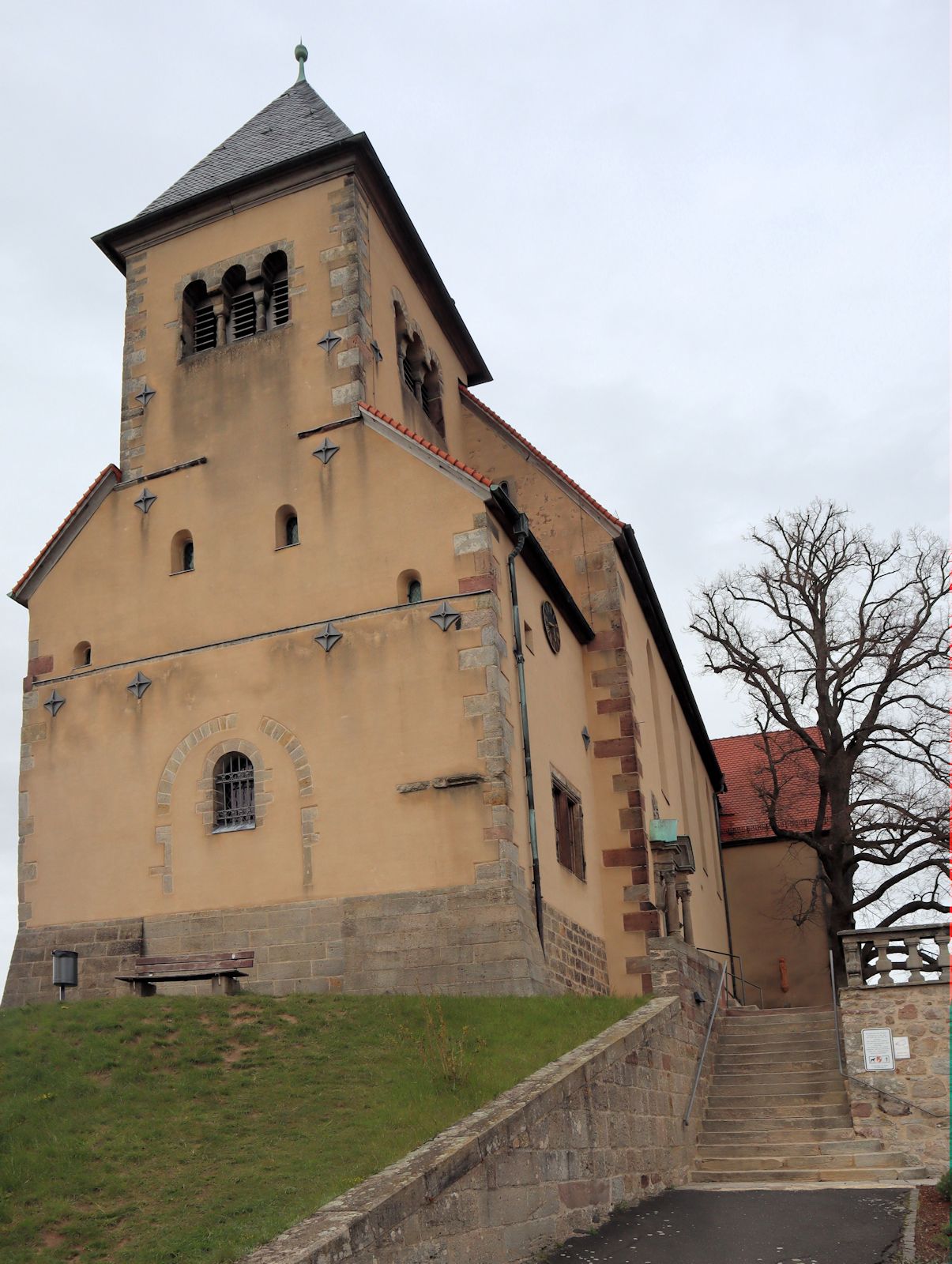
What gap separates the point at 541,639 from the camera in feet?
62.4

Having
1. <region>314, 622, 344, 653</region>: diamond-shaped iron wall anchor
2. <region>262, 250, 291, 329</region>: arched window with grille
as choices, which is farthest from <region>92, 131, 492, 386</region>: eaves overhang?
<region>314, 622, 344, 653</region>: diamond-shaped iron wall anchor

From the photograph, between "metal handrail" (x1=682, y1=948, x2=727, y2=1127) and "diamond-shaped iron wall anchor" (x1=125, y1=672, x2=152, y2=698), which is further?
"diamond-shaped iron wall anchor" (x1=125, y1=672, x2=152, y2=698)

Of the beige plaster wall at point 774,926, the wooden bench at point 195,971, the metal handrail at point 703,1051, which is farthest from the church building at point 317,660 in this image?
the beige plaster wall at point 774,926

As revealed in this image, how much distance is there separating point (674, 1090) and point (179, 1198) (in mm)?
7180

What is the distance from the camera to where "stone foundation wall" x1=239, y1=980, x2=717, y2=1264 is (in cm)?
807

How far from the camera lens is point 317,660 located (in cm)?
1748

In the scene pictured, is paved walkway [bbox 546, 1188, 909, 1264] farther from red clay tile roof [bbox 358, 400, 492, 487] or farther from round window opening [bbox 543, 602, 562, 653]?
red clay tile roof [bbox 358, 400, 492, 487]

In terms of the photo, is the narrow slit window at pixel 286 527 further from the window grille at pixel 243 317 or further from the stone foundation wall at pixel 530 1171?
the stone foundation wall at pixel 530 1171

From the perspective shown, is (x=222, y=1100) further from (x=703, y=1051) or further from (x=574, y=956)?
(x=703, y=1051)

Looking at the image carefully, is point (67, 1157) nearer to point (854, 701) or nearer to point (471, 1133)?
point (471, 1133)

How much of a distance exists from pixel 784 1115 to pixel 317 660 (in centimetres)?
824

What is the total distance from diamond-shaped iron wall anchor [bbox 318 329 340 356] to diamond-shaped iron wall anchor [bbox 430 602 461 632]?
15.8ft

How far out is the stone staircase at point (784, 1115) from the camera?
1458cm

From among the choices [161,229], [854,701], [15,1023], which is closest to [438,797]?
[15,1023]
